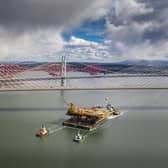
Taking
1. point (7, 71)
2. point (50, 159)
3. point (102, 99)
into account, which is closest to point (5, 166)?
point (50, 159)

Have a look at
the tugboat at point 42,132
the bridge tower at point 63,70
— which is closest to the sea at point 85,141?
the tugboat at point 42,132

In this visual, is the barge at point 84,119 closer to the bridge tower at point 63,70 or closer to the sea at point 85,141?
the sea at point 85,141

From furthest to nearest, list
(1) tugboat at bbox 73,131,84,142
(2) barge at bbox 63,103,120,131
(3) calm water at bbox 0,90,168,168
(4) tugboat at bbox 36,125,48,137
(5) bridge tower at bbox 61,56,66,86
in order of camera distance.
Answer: (5) bridge tower at bbox 61,56,66,86 → (2) barge at bbox 63,103,120,131 → (4) tugboat at bbox 36,125,48,137 → (1) tugboat at bbox 73,131,84,142 → (3) calm water at bbox 0,90,168,168

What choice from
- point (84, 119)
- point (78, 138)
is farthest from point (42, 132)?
point (84, 119)

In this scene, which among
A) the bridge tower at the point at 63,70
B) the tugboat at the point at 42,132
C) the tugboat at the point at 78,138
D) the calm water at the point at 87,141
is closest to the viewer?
the calm water at the point at 87,141

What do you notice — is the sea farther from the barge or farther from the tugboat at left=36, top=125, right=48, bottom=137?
the barge

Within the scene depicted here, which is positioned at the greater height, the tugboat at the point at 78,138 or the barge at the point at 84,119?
the barge at the point at 84,119

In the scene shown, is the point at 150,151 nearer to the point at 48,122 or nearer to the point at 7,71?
the point at 48,122

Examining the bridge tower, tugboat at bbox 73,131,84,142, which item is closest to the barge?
tugboat at bbox 73,131,84,142
